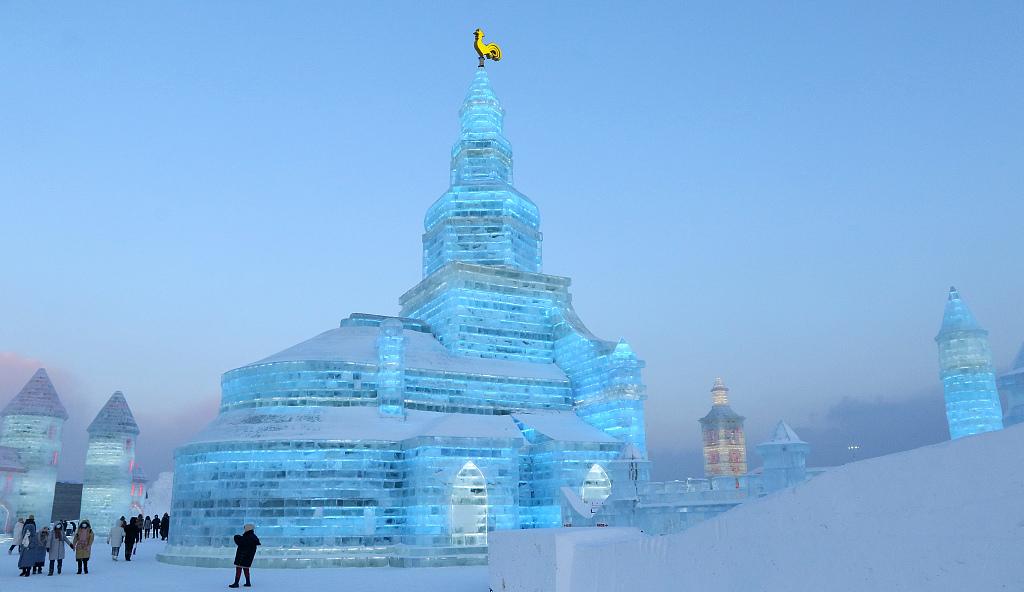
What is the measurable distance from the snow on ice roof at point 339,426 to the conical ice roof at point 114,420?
3518 centimetres

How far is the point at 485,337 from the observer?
3881cm

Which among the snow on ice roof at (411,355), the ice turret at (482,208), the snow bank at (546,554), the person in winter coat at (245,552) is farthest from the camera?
the ice turret at (482,208)

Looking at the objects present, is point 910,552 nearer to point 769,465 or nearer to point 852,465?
point 852,465

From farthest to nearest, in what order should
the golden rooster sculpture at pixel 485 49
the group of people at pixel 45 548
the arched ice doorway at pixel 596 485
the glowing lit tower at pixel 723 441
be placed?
the glowing lit tower at pixel 723 441, the golden rooster sculpture at pixel 485 49, the arched ice doorway at pixel 596 485, the group of people at pixel 45 548

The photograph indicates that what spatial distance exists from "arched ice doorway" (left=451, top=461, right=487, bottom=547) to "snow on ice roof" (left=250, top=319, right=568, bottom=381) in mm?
7116

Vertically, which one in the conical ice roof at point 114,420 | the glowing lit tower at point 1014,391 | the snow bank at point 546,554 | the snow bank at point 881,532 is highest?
the conical ice roof at point 114,420

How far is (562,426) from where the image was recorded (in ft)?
112

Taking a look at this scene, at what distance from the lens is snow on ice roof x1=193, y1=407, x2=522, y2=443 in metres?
29.4

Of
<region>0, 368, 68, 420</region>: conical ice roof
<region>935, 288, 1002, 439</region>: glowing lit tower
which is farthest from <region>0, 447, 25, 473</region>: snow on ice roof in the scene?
<region>935, 288, 1002, 439</region>: glowing lit tower

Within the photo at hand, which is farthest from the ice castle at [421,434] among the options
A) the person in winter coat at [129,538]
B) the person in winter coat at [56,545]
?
the person in winter coat at [56,545]

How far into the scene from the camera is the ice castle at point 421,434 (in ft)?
92.6

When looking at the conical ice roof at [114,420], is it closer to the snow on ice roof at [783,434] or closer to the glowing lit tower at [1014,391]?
the snow on ice roof at [783,434]

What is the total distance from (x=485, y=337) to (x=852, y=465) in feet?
110

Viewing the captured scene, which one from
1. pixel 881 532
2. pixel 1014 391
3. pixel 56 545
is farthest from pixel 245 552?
pixel 1014 391
